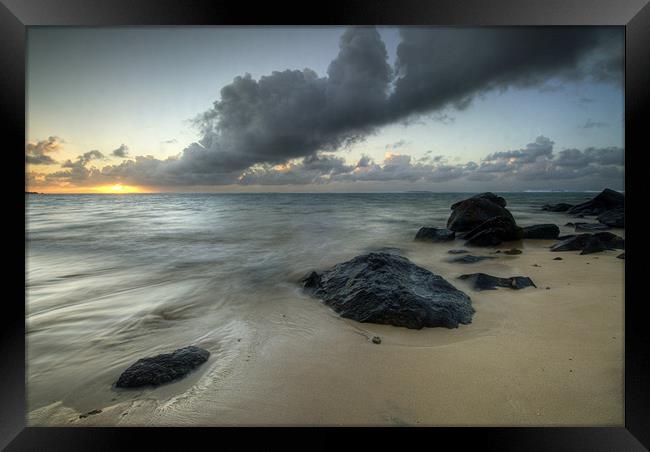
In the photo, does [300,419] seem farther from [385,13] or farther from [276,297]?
[385,13]

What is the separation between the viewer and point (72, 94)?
14.0 feet

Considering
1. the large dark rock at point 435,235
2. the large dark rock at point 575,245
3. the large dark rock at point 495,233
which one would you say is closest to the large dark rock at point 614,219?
the large dark rock at point 495,233

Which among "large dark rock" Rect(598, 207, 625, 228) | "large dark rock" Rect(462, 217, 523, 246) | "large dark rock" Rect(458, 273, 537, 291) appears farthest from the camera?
"large dark rock" Rect(598, 207, 625, 228)

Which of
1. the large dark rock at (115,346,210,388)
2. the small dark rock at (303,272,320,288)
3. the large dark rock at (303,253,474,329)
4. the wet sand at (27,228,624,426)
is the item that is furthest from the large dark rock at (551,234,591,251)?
the large dark rock at (115,346,210,388)

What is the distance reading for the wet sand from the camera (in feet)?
6.15

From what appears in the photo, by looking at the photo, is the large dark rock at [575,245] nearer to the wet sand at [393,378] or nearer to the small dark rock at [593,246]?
the small dark rock at [593,246]

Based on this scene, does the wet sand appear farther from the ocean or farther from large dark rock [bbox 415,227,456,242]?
large dark rock [bbox 415,227,456,242]

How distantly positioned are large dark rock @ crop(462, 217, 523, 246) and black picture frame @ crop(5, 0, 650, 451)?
5.51 metres

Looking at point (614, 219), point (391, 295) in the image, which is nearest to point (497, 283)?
point (391, 295)

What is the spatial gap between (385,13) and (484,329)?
9.00 ft

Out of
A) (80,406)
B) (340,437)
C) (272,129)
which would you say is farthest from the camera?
(272,129)

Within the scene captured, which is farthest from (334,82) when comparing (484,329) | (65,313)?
(65,313)

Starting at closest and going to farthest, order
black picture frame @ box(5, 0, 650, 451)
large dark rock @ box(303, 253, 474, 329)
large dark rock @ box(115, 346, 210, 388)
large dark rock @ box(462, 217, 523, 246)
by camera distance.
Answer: black picture frame @ box(5, 0, 650, 451) → large dark rock @ box(115, 346, 210, 388) → large dark rock @ box(303, 253, 474, 329) → large dark rock @ box(462, 217, 523, 246)

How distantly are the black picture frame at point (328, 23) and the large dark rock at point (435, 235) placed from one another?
6260mm
